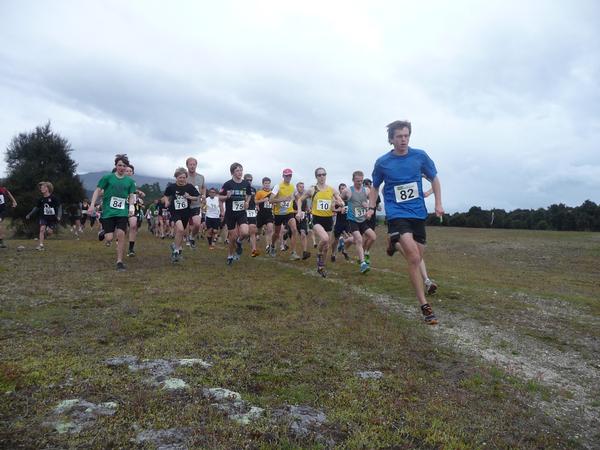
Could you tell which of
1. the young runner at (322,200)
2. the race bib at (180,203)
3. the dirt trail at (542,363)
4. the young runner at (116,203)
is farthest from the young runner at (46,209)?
the dirt trail at (542,363)

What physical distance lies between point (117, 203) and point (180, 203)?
1660 millimetres

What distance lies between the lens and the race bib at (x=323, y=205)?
1009 centimetres

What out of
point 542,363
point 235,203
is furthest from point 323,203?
point 542,363

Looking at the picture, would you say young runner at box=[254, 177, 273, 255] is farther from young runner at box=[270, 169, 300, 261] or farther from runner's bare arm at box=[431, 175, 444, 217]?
runner's bare arm at box=[431, 175, 444, 217]

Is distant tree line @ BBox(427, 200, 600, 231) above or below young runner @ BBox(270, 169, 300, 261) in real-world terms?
above

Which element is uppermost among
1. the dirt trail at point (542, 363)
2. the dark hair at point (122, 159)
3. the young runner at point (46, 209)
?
the dark hair at point (122, 159)

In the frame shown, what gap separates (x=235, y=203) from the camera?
10312 mm

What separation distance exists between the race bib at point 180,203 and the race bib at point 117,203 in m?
1.46

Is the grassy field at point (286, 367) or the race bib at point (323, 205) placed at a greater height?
the race bib at point (323, 205)

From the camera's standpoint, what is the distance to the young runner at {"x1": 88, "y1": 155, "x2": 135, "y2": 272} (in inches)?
352

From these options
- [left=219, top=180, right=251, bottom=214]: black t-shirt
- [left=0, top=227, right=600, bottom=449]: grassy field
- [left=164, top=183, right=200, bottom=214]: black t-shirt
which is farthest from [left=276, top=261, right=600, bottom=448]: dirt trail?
[left=164, top=183, right=200, bottom=214]: black t-shirt

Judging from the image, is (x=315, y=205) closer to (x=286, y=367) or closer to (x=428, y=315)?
(x=428, y=315)

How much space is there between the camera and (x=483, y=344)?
4746 millimetres

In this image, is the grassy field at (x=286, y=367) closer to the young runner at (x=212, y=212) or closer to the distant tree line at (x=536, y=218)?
the young runner at (x=212, y=212)
